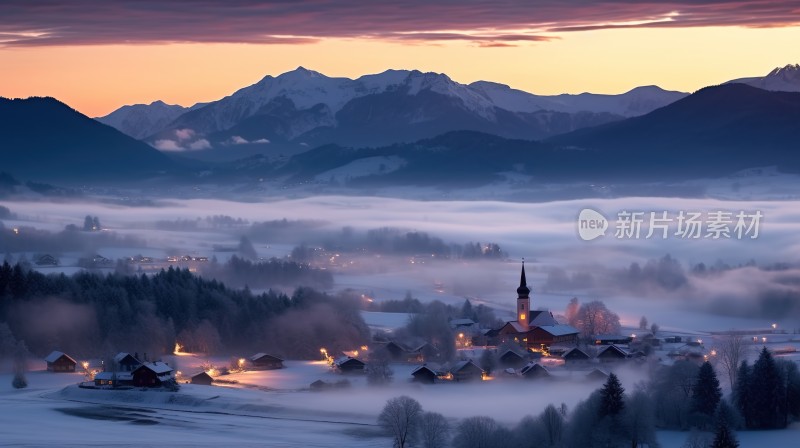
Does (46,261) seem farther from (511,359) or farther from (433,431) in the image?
(433,431)

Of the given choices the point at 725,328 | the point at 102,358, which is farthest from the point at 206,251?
the point at 102,358

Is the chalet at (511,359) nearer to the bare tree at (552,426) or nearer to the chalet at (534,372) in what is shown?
the chalet at (534,372)

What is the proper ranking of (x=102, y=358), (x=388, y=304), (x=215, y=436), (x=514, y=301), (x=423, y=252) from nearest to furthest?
(x=215, y=436)
(x=102, y=358)
(x=388, y=304)
(x=514, y=301)
(x=423, y=252)

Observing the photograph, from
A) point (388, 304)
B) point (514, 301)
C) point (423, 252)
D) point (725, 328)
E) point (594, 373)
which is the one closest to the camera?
point (594, 373)

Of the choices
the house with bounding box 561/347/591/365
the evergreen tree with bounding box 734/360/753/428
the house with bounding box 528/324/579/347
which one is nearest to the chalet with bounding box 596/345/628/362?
the house with bounding box 561/347/591/365

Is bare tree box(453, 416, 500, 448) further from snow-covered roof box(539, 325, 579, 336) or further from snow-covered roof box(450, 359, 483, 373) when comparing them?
snow-covered roof box(539, 325, 579, 336)

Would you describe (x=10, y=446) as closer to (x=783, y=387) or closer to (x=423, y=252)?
(x=783, y=387)
